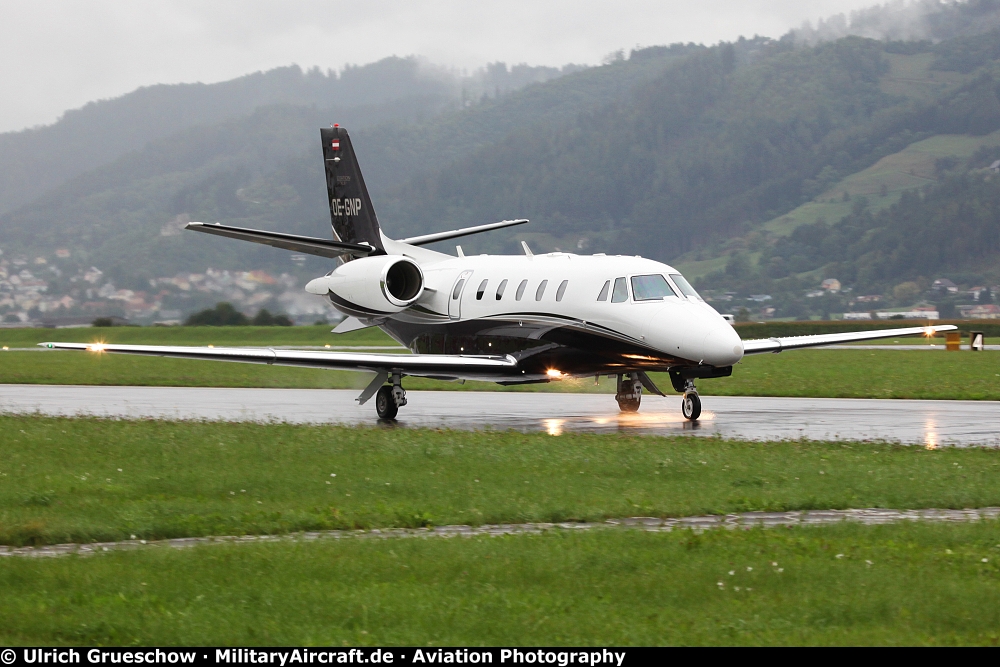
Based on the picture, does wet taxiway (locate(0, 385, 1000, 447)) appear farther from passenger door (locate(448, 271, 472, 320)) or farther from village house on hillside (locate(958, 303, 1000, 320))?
village house on hillside (locate(958, 303, 1000, 320))

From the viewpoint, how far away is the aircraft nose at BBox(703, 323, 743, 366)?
2177 cm

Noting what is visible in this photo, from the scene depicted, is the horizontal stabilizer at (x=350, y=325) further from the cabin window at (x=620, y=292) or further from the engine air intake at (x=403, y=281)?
the cabin window at (x=620, y=292)

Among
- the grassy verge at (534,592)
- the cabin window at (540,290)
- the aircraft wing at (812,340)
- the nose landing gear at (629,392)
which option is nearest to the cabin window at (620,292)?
the cabin window at (540,290)

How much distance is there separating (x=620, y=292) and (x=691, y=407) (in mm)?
2564

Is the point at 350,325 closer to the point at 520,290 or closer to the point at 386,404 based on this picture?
the point at 386,404

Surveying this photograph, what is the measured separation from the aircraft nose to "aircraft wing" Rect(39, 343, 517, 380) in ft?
13.8

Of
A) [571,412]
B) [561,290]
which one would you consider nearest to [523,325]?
[561,290]

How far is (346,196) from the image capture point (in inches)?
1246

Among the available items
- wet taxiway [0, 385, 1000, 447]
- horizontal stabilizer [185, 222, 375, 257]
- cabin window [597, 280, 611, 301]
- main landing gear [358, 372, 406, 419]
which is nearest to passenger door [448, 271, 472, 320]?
wet taxiway [0, 385, 1000, 447]

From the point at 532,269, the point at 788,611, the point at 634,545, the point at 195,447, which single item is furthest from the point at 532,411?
the point at 788,611

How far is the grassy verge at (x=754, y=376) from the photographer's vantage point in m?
32.3

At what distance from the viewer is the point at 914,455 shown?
53.8ft

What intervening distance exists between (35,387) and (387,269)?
48.4ft

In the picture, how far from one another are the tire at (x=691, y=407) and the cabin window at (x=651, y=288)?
6.46 feet
